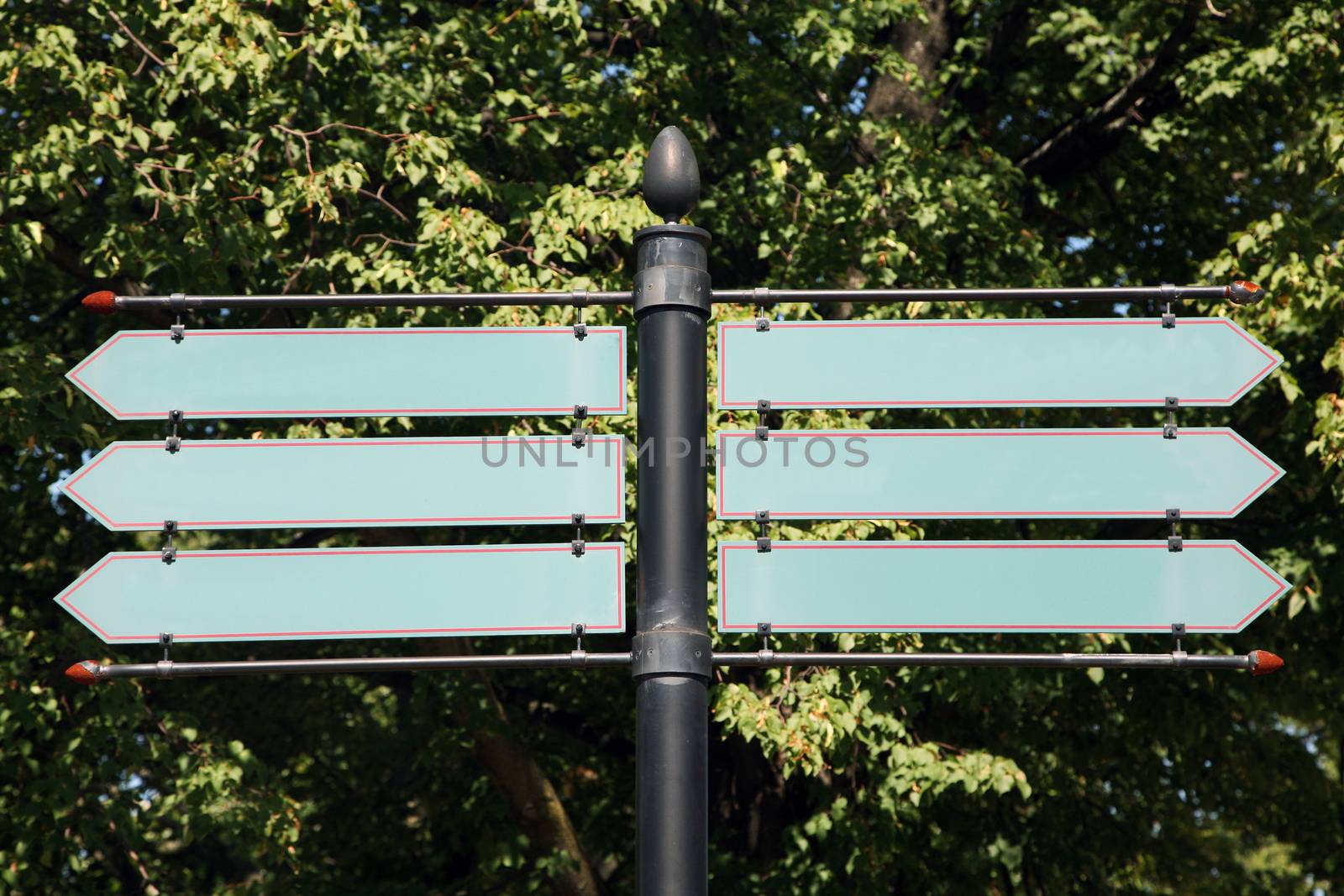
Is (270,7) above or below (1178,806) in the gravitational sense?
above

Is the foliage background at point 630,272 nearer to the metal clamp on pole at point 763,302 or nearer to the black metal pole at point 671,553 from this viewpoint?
the metal clamp on pole at point 763,302

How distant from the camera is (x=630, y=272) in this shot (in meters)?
9.66

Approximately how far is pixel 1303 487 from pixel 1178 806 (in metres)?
3.81

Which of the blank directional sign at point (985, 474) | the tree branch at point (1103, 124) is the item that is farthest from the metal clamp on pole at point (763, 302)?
the tree branch at point (1103, 124)

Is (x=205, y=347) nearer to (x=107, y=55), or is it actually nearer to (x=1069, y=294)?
(x=1069, y=294)

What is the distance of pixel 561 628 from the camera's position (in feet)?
11.7

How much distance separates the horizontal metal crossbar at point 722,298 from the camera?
12.1 feet

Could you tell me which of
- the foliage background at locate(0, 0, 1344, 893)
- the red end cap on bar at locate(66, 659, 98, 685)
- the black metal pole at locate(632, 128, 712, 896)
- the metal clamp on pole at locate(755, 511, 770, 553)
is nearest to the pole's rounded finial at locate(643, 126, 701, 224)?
the black metal pole at locate(632, 128, 712, 896)

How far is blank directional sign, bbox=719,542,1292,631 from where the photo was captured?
3586 mm

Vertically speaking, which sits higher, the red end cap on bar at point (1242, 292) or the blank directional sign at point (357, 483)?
the red end cap on bar at point (1242, 292)

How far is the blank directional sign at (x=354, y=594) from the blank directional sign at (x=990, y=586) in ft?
1.24

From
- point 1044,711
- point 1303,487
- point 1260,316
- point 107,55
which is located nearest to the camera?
point 1260,316

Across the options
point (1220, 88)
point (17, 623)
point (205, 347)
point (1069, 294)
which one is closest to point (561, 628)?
point (205, 347)

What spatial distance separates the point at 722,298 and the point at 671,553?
2.37ft
